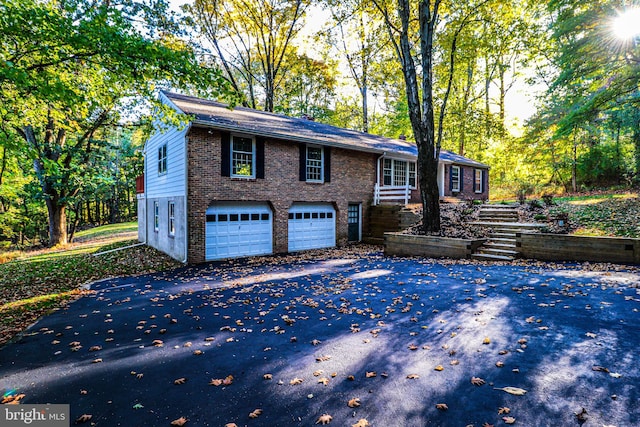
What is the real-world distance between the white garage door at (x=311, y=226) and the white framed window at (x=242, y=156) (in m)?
2.72

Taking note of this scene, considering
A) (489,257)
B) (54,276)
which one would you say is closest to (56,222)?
(54,276)

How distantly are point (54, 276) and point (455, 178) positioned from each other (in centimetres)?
2232

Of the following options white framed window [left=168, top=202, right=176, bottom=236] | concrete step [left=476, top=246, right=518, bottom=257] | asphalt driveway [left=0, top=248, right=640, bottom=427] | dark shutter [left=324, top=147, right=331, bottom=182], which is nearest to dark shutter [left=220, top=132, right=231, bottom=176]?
white framed window [left=168, top=202, right=176, bottom=236]

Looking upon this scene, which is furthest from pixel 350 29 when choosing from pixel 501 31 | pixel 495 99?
pixel 495 99

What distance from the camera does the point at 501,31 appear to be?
13609 mm

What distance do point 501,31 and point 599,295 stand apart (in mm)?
12439

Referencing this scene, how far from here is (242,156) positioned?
12.6 m

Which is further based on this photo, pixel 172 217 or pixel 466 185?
pixel 466 185

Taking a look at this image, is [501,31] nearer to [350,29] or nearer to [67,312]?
[350,29]

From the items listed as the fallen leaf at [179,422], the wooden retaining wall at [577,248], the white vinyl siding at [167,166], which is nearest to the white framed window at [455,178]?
the wooden retaining wall at [577,248]

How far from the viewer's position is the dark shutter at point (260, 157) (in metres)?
12.9

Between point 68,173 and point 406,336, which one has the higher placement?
point 68,173

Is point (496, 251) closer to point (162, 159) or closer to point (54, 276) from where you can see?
point (162, 159)

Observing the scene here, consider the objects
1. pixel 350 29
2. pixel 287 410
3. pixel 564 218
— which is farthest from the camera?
pixel 350 29
